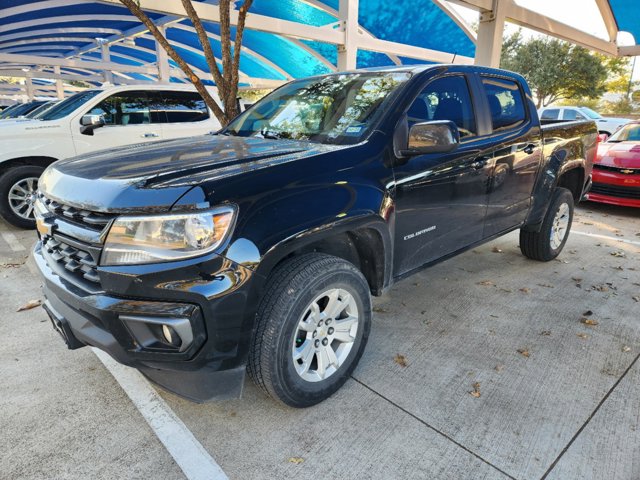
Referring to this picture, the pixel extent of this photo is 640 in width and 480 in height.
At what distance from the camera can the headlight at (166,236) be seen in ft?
5.83

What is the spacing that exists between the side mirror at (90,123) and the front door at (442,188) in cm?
441

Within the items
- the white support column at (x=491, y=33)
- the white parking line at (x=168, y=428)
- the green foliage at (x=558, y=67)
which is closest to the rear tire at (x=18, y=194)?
the white parking line at (x=168, y=428)

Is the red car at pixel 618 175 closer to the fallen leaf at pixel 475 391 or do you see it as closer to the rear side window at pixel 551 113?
the fallen leaf at pixel 475 391

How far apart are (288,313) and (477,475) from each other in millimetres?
1133

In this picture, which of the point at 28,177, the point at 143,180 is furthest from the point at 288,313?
the point at 28,177

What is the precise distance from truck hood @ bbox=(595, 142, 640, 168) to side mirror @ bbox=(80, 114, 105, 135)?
7646 millimetres

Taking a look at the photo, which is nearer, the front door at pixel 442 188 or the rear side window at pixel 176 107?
the front door at pixel 442 188

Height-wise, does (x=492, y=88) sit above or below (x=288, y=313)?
above

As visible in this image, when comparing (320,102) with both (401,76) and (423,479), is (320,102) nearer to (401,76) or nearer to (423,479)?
(401,76)

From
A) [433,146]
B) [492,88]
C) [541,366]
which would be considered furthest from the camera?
[492,88]

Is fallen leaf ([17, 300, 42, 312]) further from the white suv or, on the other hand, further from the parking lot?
the white suv

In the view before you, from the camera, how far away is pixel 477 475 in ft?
6.32

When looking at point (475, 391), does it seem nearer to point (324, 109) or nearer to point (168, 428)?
point (168, 428)

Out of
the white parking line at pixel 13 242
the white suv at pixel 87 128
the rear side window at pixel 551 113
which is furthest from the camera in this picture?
the rear side window at pixel 551 113
